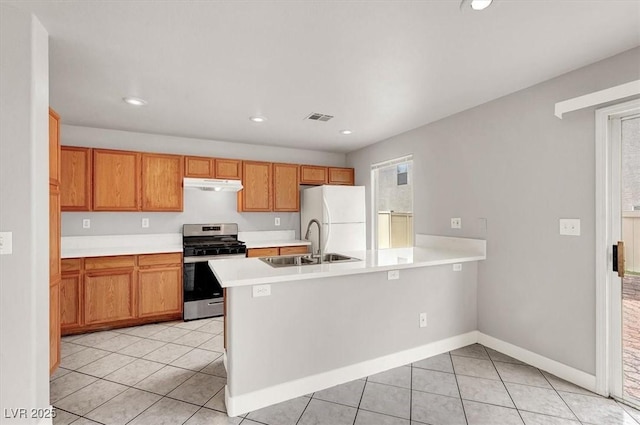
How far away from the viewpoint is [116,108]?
312cm

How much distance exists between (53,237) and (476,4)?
304 cm

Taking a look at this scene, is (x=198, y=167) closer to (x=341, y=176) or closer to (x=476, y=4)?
(x=341, y=176)

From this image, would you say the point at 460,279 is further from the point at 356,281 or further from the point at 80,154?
the point at 80,154

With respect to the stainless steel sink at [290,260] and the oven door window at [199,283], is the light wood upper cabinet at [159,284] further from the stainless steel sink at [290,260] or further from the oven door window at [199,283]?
the stainless steel sink at [290,260]

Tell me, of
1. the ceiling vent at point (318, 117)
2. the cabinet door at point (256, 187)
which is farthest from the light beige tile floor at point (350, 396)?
the ceiling vent at point (318, 117)

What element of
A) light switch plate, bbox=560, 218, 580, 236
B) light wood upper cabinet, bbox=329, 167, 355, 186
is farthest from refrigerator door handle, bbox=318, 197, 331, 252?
light switch plate, bbox=560, 218, 580, 236

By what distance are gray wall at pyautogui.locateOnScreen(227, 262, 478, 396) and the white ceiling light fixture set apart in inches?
72.2

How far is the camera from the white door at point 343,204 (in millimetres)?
4379

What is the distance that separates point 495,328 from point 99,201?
4551 mm

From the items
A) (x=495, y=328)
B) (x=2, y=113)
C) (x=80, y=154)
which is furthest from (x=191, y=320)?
(x=495, y=328)

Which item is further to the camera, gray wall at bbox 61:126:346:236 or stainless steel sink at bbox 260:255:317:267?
gray wall at bbox 61:126:346:236

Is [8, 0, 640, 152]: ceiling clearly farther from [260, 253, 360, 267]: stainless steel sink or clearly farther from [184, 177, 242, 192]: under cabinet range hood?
[260, 253, 360, 267]: stainless steel sink

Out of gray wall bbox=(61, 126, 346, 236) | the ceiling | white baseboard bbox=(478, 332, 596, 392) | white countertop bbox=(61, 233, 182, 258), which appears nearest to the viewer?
the ceiling

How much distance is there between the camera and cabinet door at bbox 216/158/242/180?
14.0 feet
